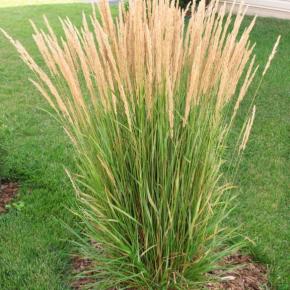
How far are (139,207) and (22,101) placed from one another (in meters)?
3.78

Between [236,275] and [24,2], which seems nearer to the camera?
[236,275]

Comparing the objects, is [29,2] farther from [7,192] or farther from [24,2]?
[7,192]

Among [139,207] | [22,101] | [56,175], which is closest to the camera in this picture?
[139,207]

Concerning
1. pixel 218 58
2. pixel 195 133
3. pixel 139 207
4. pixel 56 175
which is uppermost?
pixel 218 58

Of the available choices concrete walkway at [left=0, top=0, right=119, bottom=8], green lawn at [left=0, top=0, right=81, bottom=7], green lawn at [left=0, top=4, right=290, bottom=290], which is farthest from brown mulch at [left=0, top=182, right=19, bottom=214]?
green lawn at [left=0, top=0, right=81, bottom=7]

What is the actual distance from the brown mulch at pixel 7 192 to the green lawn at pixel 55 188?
0.23ft

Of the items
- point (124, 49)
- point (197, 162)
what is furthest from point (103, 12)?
A: point (197, 162)

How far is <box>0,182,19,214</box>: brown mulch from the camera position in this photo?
3.55 meters

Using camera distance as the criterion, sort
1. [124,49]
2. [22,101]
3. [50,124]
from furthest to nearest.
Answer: [22,101] < [50,124] < [124,49]

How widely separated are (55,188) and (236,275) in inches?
63.2

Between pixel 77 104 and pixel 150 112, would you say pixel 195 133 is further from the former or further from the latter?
pixel 77 104

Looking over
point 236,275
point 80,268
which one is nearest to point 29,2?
point 80,268

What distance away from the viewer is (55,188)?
368 cm

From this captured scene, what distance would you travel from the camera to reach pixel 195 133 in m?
2.10
